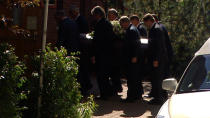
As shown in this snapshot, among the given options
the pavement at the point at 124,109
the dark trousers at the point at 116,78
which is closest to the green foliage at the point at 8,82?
the pavement at the point at 124,109

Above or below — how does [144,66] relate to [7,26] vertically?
below

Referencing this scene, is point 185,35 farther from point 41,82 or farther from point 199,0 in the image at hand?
point 41,82

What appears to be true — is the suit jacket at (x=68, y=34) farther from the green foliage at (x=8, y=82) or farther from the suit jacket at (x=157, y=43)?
the green foliage at (x=8, y=82)

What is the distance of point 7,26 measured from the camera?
631 cm

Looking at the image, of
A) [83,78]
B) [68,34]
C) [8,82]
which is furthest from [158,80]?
[8,82]

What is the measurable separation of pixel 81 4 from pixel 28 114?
1250cm

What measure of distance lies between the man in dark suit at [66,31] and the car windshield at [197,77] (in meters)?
4.58

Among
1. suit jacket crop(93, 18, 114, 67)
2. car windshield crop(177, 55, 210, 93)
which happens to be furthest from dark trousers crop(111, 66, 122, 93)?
car windshield crop(177, 55, 210, 93)

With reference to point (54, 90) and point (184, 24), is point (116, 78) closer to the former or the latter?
point (184, 24)

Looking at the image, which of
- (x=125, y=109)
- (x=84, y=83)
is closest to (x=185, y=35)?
(x=84, y=83)

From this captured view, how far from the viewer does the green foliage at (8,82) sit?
233 inches

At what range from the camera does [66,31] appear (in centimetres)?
1116

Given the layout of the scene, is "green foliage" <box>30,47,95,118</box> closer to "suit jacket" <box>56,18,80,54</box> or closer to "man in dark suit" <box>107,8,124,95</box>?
"suit jacket" <box>56,18,80,54</box>

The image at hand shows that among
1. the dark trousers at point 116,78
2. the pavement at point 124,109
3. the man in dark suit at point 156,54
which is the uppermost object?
the man in dark suit at point 156,54
